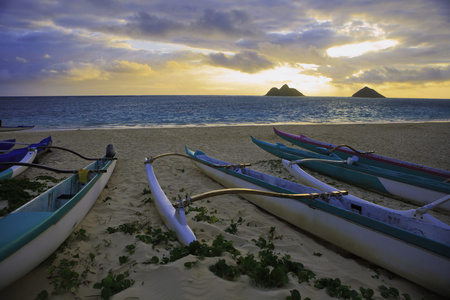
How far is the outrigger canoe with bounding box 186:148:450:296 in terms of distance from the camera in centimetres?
216

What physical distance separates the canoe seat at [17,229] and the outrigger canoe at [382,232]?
9.19ft

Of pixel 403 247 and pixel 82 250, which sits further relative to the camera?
pixel 82 250

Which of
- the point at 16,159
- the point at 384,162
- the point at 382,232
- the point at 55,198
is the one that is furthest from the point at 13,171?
the point at 384,162

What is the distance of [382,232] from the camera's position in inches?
96.4

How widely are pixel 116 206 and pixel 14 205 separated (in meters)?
1.39

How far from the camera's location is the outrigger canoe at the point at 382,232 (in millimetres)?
2158

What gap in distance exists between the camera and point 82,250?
2623 millimetres

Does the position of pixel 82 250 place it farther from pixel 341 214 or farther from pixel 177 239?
pixel 341 214

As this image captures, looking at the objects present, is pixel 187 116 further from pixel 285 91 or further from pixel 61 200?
pixel 285 91

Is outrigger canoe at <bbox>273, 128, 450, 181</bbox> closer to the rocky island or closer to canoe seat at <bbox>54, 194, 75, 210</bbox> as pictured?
canoe seat at <bbox>54, 194, 75, 210</bbox>

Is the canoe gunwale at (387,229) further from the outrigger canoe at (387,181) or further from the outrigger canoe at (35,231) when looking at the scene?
the outrigger canoe at (35,231)

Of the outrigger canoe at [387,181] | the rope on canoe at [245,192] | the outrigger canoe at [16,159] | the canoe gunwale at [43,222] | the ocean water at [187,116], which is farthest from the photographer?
the ocean water at [187,116]

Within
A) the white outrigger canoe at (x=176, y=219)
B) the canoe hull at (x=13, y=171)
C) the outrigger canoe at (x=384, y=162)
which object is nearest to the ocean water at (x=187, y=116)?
the canoe hull at (x=13, y=171)

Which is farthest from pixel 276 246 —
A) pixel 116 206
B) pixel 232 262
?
pixel 116 206
